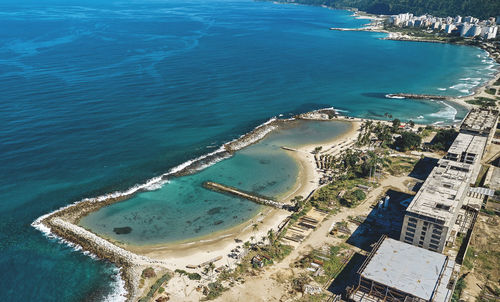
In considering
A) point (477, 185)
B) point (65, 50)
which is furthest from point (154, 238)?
point (65, 50)

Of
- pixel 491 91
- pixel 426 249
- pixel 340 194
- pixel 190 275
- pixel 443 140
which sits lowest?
pixel 190 275

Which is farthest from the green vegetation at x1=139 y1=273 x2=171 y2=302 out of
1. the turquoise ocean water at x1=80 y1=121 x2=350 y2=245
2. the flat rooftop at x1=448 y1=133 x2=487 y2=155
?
the flat rooftop at x1=448 y1=133 x2=487 y2=155

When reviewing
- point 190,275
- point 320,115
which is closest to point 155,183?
point 190,275

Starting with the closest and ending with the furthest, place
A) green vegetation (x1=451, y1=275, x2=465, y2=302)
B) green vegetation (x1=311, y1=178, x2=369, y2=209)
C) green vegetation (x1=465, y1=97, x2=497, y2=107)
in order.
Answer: green vegetation (x1=451, y1=275, x2=465, y2=302), green vegetation (x1=311, y1=178, x2=369, y2=209), green vegetation (x1=465, y1=97, x2=497, y2=107)

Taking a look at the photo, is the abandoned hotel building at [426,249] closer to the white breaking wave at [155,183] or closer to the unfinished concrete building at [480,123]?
the unfinished concrete building at [480,123]

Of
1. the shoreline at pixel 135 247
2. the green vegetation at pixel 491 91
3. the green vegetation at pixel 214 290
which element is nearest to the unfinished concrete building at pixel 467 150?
the shoreline at pixel 135 247

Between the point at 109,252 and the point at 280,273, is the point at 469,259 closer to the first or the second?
the point at 280,273

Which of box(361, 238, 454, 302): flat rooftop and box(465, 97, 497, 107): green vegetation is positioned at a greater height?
box(465, 97, 497, 107): green vegetation

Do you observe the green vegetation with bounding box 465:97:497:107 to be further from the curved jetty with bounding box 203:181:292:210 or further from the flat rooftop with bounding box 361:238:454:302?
the flat rooftop with bounding box 361:238:454:302
